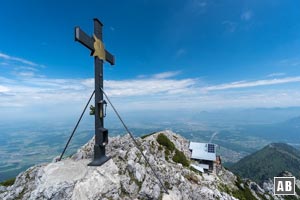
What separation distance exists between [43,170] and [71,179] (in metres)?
2.09

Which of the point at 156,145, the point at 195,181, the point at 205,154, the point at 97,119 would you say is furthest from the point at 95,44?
the point at 205,154

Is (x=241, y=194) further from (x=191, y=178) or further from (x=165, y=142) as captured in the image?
(x=191, y=178)

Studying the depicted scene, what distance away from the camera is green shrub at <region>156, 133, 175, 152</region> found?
91.8 ft

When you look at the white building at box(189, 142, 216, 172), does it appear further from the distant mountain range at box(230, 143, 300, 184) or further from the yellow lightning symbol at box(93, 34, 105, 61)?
the distant mountain range at box(230, 143, 300, 184)

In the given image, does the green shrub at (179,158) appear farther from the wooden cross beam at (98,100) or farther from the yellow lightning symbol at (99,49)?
the yellow lightning symbol at (99,49)

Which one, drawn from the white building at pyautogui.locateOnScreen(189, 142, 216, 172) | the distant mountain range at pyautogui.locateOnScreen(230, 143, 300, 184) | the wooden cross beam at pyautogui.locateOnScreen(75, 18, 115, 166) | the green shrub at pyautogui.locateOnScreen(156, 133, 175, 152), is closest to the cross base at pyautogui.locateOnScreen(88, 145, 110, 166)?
the wooden cross beam at pyautogui.locateOnScreen(75, 18, 115, 166)

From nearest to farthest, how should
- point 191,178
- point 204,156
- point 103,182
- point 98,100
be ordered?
point 103,182 < point 98,100 < point 191,178 < point 204,156

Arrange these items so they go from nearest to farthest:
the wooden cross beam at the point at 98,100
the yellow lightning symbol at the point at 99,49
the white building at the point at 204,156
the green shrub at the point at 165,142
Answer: the yellow lightning symbol at the point at 99,49 < the wooden cross beam at the point at 98,100 < the green shrub at the point at 165,142 < the white building at the point at 204,156

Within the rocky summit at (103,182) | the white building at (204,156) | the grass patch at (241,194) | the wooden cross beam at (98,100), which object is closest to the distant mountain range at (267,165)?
the grass patch at (241,194)

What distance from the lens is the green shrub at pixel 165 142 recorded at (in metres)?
28.0

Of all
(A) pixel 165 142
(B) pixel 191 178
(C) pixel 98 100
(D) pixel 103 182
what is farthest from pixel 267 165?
(C) pixel 98 100

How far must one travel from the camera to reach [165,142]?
93.4 ft

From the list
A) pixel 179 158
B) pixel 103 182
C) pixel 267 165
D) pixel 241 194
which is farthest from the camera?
pixel 267 165

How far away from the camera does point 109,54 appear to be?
11.8 m
